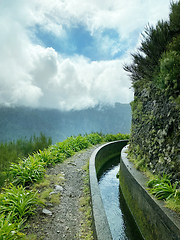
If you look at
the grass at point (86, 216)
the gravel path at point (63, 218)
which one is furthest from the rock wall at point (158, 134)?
the gravel path at point (63, 218)

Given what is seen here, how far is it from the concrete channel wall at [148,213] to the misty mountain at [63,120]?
86.7 m

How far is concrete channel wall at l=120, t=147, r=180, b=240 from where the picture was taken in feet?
7.30

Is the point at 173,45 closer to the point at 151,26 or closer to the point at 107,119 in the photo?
the point at 151,26

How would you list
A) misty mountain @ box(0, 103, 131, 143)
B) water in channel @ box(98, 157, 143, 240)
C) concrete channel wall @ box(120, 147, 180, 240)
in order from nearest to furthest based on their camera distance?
concrete channel wall @ box(120, 147, 180, 240)
water in channel @ box(98, 157, 143, 240)
misty mountain @ box(0, 103, 131, 143)

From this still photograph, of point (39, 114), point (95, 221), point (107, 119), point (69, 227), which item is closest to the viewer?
point (95, 221)

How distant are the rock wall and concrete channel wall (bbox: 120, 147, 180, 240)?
0.55 m

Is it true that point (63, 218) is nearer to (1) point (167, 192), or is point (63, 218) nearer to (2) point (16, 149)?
(1) point (167, 192)

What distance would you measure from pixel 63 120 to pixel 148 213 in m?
127

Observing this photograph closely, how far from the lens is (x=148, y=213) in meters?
2.91

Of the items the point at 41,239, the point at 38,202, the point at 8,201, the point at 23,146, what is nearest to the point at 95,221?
the point at 41,239

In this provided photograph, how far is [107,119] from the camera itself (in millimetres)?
127938

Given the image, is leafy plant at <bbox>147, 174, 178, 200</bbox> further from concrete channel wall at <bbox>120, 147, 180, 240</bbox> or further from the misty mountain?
the misty mountain

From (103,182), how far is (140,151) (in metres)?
2.04

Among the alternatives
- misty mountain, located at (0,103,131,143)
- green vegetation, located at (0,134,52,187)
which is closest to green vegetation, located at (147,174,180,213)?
green vegetation, located at (0,134,52,187)
